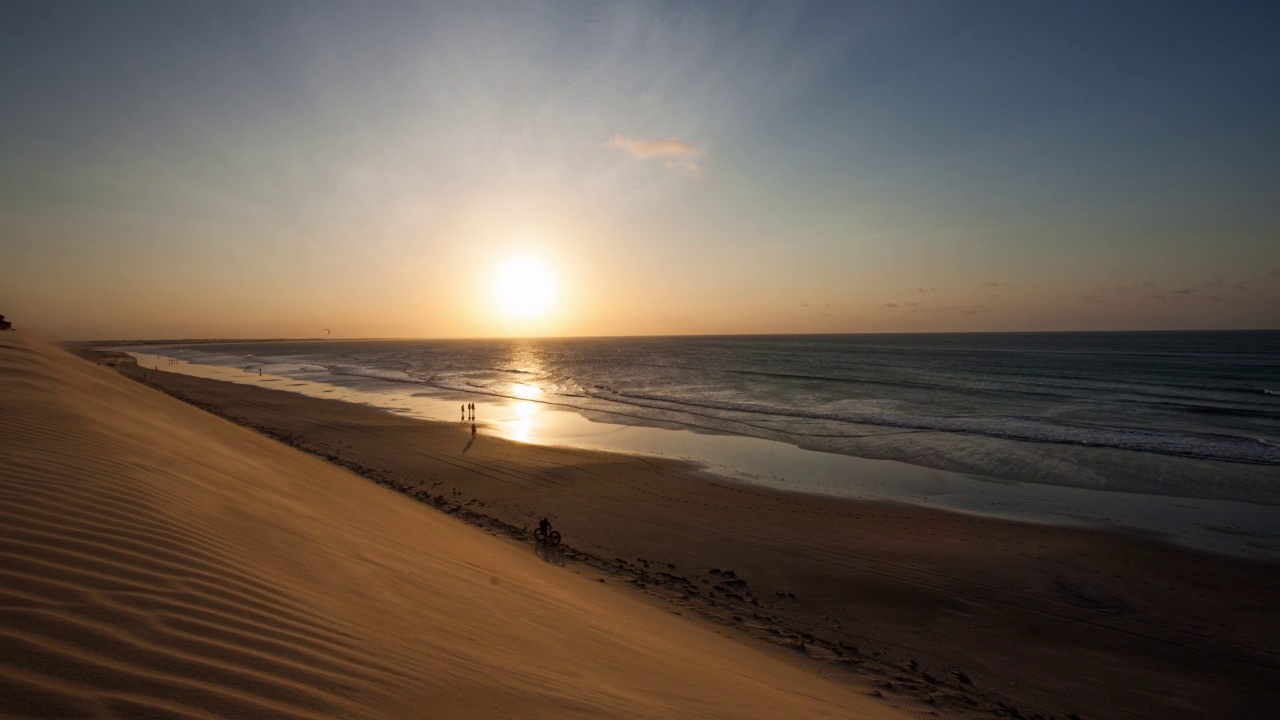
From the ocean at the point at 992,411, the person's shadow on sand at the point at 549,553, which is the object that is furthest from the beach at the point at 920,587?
the ocean at the point at 992,411

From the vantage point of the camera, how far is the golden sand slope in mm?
2416

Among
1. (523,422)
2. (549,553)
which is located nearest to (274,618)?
(549,553)

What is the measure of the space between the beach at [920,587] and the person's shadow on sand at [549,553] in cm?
6

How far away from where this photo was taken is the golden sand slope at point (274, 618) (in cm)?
242

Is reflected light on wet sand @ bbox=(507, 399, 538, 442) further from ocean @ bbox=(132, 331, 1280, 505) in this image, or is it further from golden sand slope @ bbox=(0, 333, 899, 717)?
golden sand slope @ bbox=(0, 333, 899, 717)

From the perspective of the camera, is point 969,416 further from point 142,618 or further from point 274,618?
point 142,618

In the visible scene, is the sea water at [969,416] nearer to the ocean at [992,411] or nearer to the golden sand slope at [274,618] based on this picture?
the ocean at [992,411]

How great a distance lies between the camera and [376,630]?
3623 millimetres

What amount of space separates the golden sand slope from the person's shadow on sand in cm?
170

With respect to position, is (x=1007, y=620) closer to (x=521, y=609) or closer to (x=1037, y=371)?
(x=521, y=609)

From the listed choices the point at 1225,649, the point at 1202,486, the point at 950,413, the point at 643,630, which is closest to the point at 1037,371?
the point at 950,413

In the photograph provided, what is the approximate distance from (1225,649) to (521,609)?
9.71m

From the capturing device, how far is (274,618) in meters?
3.20

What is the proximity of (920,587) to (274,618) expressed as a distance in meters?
9.59
